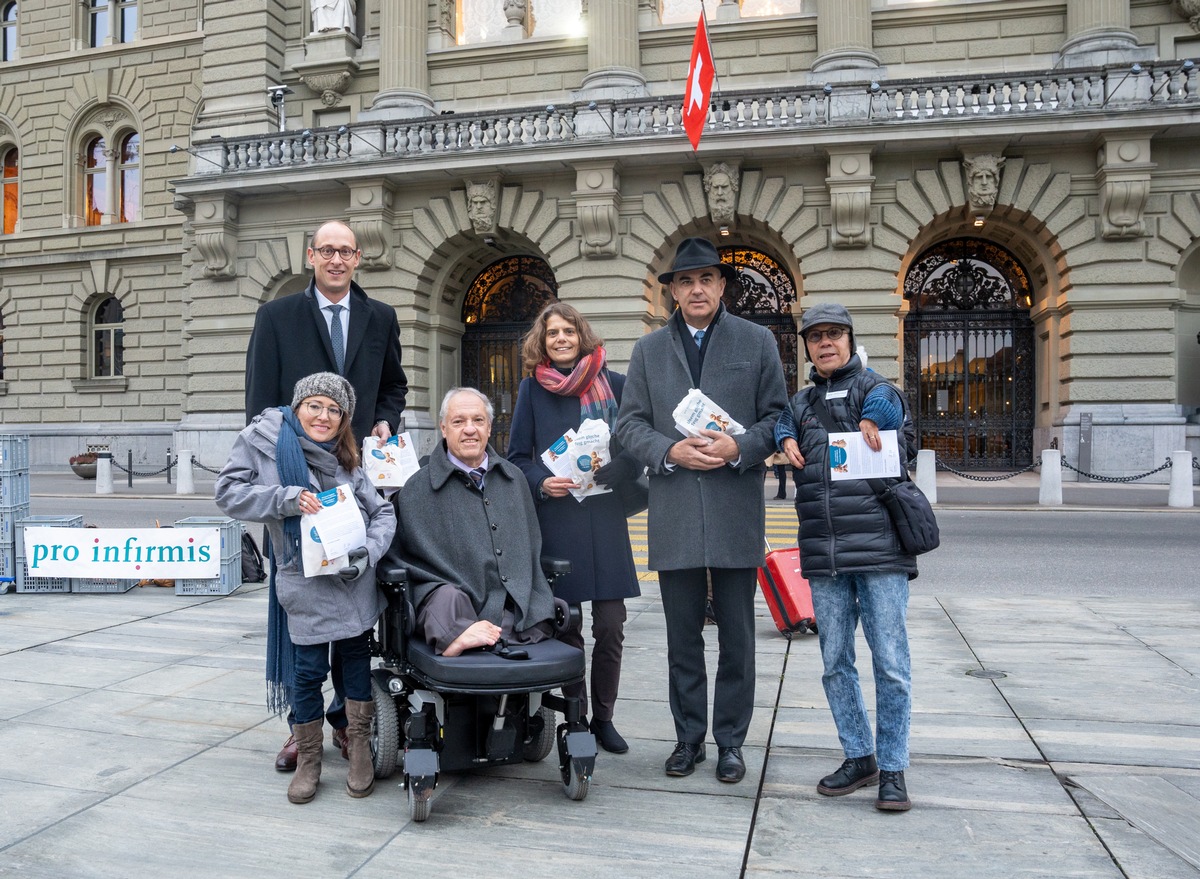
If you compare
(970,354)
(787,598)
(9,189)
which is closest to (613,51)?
(970,354)

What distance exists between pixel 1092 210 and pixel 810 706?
61.4 ft

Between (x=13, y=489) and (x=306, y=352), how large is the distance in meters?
6.06

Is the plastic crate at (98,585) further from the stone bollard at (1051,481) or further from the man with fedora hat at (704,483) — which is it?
the stone bollard at (1051,481)

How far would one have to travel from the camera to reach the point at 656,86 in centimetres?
2336

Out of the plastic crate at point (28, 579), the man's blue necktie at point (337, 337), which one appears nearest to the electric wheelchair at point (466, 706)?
the man's blue necktie at point (337, 337)

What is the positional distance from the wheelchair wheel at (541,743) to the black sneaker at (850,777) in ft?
3.90

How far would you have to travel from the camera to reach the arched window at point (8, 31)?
3003 centimetres

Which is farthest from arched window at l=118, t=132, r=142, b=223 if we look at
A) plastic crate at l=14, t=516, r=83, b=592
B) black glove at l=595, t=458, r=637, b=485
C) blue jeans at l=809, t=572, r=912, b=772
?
blue jeans at l=809, t=572, r=912, b=772

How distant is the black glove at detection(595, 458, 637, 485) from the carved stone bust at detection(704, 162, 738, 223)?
57.6ft

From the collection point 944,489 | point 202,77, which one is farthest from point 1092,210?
point 202,77

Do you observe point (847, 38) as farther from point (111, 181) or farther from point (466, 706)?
point (111, 181)

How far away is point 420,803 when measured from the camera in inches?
140

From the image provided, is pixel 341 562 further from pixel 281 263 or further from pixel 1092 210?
pixel 281 263

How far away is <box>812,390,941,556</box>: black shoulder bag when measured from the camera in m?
3.72
